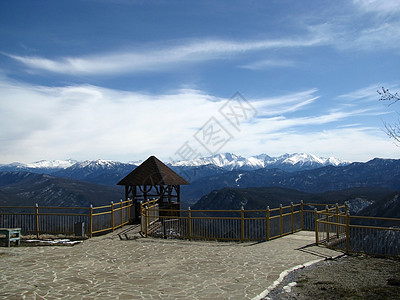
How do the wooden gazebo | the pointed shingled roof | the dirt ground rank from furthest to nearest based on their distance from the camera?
the pointed shingled roof → the wooden gazebo → the dirt ground

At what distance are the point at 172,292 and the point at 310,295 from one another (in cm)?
318

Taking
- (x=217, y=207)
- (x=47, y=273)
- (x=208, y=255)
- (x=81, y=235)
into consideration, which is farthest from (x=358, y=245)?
(x=217, y=207)

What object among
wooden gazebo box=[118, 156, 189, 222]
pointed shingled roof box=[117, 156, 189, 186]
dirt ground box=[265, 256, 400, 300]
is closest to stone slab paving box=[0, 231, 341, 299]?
dirt ground box=[265, 256, 400, 300]

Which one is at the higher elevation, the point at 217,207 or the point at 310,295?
the point at 310,295

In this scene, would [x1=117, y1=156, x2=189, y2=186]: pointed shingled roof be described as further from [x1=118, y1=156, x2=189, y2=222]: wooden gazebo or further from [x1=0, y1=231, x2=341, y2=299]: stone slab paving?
[x1=0, y1=231, x2=341, y2=299]: stone slab paving

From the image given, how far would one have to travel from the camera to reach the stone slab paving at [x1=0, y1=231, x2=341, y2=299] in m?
8.58

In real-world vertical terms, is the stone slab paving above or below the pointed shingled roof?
below

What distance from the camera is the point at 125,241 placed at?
52.2 ft

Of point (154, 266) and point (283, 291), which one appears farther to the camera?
point (154, 266)

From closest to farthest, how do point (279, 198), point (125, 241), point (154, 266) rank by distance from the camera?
point (154, 266) < point (125, 241) < point (279, 198)

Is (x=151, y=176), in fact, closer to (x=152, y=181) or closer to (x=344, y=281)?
(x=152, y=181)

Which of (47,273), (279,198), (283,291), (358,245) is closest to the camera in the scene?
(283,291)

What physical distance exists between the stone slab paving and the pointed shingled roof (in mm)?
10120

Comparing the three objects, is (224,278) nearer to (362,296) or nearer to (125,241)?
(362,296)
